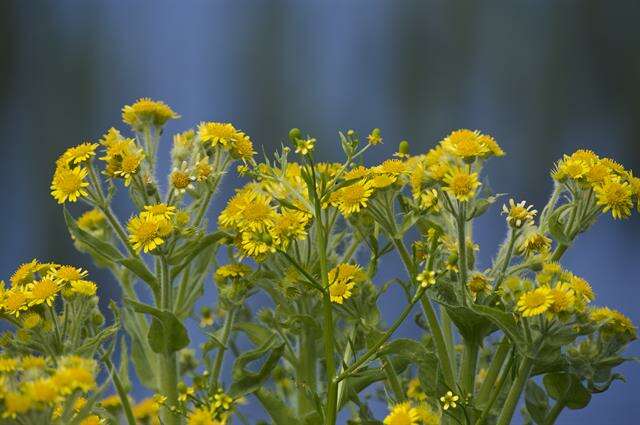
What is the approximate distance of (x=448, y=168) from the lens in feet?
3.19

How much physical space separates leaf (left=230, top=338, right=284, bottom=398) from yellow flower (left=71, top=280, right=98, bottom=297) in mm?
166

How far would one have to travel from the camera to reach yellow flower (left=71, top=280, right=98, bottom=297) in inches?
39.7

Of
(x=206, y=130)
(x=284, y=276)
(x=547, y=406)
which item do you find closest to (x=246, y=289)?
(x=284, y=276)

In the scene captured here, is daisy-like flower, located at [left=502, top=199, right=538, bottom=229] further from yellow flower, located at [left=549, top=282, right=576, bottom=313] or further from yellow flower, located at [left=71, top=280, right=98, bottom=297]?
yellow flower, located at [left=71, top=280, right=98, bottom=297]

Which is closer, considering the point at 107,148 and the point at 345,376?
the point at 345,376

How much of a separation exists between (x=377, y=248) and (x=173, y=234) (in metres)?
0.21

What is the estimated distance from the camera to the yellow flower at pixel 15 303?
3.22 feet

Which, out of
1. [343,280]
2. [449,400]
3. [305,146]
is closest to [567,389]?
[449,400]

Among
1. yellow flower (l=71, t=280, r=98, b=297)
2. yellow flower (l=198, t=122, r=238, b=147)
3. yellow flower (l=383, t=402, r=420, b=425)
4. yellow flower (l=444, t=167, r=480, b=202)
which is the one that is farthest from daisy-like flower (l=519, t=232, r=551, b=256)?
yellow flower (l=71, t=280, r=98, b=297)

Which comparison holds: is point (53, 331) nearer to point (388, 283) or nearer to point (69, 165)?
point (69, 165)

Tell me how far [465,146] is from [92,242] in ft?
1.31

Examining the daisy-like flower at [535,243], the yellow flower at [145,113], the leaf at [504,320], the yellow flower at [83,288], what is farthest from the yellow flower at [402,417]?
the yellow flower at [145,113]

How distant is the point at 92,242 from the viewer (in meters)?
1.08

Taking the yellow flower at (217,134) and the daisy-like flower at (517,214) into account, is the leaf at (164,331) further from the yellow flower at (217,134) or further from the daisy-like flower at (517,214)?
the daisy-like flower at (517,214)
